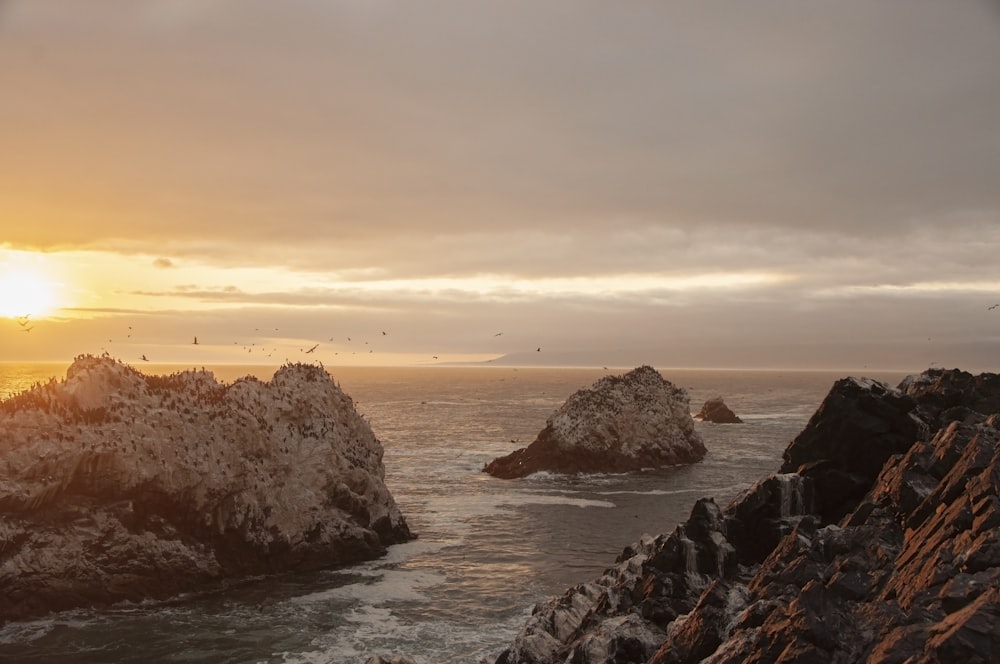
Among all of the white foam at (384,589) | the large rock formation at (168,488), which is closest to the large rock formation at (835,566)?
the white foam at (384,589)

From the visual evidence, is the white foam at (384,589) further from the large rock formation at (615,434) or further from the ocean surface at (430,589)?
the large rock formation at (615,434)

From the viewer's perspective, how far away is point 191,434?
31.8m

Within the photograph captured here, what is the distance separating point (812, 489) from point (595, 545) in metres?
17.9

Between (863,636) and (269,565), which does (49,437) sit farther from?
(863,636)

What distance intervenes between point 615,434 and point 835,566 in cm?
5151

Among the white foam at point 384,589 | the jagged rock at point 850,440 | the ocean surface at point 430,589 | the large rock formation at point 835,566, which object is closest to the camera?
the large rock formation at point 835,566

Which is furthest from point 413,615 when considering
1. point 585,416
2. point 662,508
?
point 585,416

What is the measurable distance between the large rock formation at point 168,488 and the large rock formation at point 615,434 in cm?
2714

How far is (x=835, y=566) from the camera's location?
16.1m

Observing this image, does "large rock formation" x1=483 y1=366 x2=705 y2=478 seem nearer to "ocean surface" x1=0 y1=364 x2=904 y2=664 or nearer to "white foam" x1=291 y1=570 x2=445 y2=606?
"ocean surface" x1=0 y1=364 x2=904 y2=664

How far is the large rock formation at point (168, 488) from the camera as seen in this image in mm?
27172


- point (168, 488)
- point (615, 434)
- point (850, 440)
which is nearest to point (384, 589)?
point (168, 488)

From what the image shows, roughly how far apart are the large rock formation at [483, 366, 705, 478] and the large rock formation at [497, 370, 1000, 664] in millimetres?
38197

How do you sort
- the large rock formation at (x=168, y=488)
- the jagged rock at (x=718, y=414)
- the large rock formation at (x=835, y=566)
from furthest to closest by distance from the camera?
the jagged rock at (x=718, y=414), the large rock formation at (x=168, y=488), the large rock formation at (x=835, y=566)
